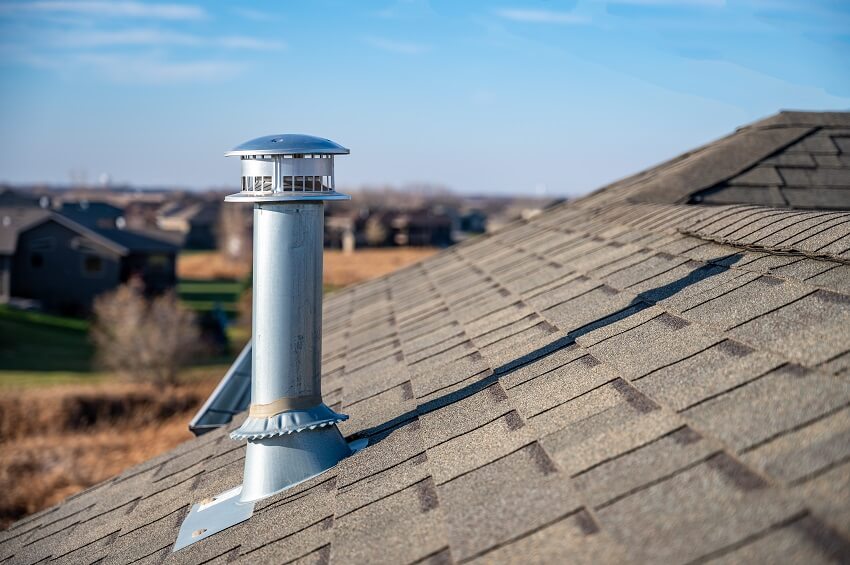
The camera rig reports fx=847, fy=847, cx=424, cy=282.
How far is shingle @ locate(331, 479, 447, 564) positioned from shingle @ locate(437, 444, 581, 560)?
61 millimetres

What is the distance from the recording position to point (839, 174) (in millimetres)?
8570

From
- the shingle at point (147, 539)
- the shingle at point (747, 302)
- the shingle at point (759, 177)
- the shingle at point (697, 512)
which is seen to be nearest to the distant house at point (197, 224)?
the shingle at point (759, 177)

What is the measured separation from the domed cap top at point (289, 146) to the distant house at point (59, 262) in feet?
138

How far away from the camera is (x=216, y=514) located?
4.16 meters

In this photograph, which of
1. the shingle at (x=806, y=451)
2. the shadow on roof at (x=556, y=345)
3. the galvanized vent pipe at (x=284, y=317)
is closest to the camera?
the shingle at (x=806, y=451)

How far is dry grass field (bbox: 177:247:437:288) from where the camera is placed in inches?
2125

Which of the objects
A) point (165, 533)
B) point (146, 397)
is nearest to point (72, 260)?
point (146, 397)

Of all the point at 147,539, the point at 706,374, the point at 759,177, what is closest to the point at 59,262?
the point at 759,177

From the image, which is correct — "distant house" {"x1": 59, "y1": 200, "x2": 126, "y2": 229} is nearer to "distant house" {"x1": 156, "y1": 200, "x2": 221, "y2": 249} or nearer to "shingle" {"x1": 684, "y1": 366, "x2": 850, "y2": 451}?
"distant house" {"x1": 156, "y1": 200, "x2": 221, "y2": 249}

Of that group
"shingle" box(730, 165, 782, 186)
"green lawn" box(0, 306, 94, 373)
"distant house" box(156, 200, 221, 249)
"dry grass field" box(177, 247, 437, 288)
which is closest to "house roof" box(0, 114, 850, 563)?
"shingle" box(730, 165, 782, 186)

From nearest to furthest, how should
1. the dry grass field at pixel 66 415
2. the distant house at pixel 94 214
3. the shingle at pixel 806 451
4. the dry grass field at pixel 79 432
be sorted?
the shingle at pixel 806 451 → the dry grass field at pixel 79 432 → the dry grass field at pixel 66 415 → the distant house at pixel 94 214

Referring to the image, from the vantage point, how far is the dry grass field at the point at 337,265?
54.0m

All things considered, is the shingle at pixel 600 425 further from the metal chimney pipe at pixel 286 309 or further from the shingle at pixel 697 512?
the metal chimney pipe at pixel 286 309

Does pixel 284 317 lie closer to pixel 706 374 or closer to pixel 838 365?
pixel 706 374
